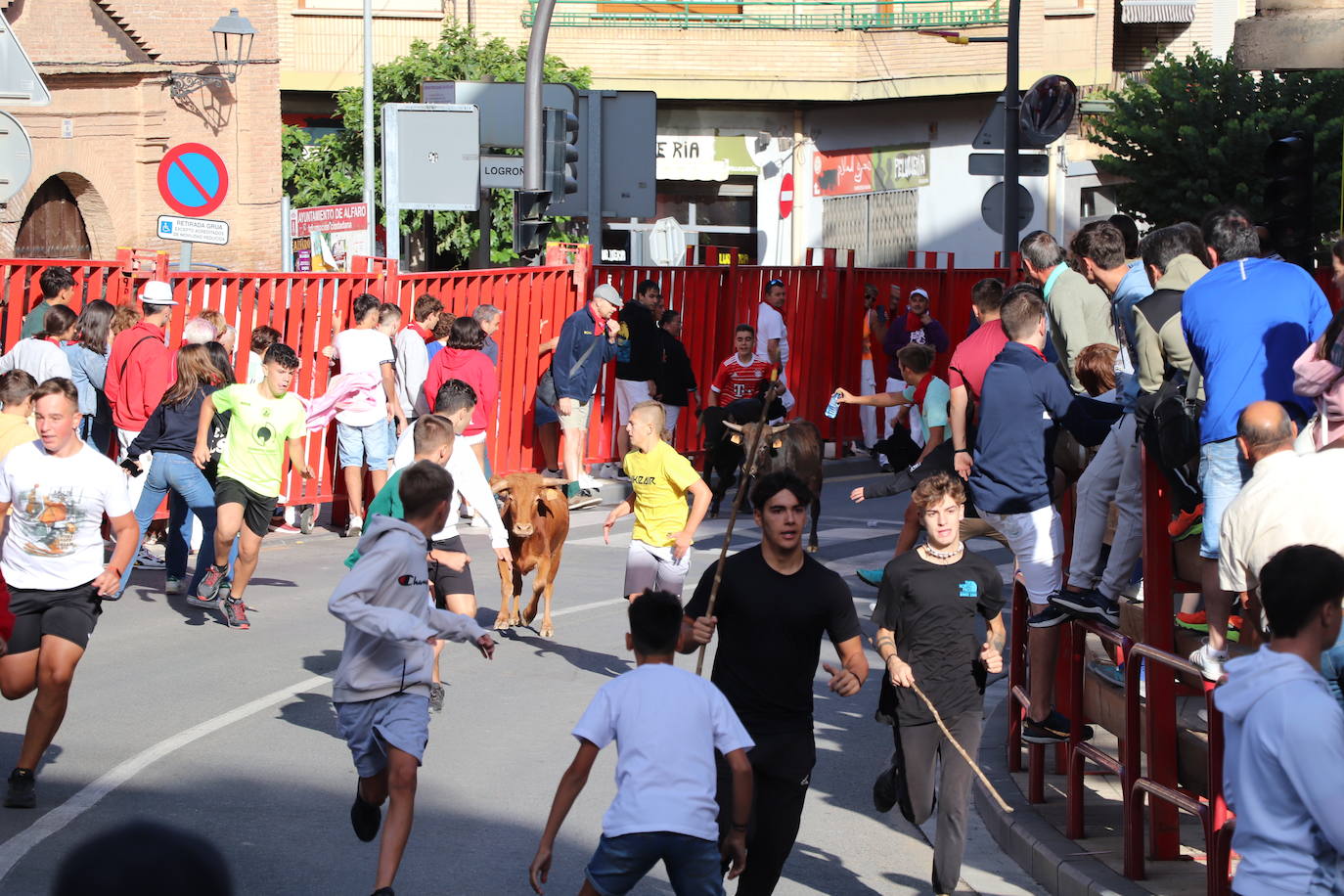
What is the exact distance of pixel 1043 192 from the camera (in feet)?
122

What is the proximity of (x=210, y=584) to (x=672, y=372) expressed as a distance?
25.3ft

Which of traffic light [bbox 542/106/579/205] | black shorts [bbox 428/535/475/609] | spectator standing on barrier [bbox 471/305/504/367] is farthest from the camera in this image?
traffic light [bbox 542/106/579/205]

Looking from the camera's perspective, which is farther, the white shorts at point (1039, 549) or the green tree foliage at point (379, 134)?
the green tree foliage at point (379, 134)

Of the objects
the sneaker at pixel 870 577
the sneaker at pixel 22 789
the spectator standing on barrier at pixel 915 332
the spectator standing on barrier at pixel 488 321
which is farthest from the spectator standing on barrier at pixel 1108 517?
the spectator standing on barrier at pixel 915 332

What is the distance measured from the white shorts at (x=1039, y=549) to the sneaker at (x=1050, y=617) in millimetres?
292

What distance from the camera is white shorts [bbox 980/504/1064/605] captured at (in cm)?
819

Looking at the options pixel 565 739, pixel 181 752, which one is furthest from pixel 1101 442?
pixel 181 752

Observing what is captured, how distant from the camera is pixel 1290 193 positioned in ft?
36.3

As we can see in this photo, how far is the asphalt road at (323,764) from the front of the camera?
23.5 ft

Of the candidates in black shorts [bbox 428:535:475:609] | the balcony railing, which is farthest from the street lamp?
black shorts [bbox 428:535:475:609]

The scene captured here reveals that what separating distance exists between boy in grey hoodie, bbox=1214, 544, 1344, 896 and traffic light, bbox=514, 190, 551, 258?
13717mm

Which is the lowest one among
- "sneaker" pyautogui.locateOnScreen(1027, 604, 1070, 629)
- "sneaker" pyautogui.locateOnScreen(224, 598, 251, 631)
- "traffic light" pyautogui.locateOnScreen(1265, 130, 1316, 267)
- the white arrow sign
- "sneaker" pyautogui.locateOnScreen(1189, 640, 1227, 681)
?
"sneaker" pyautogui.locateOnScreen(224, 598, 251, 631)

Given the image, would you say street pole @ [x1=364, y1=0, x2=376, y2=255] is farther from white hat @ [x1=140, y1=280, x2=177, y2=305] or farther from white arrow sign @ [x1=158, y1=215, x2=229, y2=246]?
white hat @ [x1=140, y1=280, x2=177, y2=305]

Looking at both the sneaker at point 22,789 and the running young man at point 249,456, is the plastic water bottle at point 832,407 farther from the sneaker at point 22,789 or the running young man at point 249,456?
the sneaker at point 22,789
